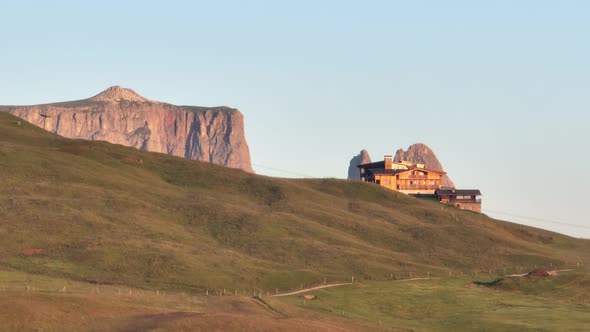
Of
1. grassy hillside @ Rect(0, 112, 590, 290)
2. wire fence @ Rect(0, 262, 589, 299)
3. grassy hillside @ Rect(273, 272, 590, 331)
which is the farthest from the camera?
grassy hillside @ Rect(0, 112, 590, 290)

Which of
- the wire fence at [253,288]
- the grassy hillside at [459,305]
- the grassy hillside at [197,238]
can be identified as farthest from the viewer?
the grassy hillside at [197,238]

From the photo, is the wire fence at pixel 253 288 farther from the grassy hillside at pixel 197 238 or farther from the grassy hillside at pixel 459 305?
the grassy hillside at pixel 459 305

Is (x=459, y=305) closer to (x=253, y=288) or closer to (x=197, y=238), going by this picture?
(x=253, y=288)

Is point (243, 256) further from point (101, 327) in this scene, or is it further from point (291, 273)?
point (101, 327)

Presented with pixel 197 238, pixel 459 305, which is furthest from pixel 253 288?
pixel 197 238

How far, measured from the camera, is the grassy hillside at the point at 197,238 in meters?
128

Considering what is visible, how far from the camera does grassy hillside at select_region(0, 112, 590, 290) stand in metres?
128

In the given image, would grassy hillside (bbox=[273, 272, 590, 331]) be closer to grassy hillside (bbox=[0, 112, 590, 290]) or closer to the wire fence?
the wire fence

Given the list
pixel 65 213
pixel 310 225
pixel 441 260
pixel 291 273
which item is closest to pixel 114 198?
pixel 65 213

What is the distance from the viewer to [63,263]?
12631 cm

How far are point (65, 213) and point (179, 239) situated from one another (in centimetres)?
1964

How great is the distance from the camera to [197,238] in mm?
153875

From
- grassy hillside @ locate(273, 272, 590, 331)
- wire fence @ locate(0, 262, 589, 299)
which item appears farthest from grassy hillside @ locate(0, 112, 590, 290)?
grassy hillside @ locate(273, 272, 590, 331)

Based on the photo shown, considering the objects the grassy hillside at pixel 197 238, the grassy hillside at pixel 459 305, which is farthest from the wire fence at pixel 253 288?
the grassy hillside at pixel 459 305
